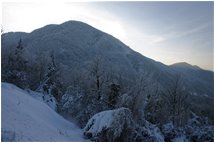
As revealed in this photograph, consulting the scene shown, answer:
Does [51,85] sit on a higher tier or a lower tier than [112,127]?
higher

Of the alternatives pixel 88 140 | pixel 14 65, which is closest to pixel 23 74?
pixel 14 65

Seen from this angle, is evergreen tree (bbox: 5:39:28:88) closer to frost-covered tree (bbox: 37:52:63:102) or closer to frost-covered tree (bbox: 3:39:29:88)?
frost-covered tree (bbox: 3:39:29:88)

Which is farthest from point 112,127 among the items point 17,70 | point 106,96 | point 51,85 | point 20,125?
point 51,85

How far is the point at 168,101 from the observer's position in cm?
4934

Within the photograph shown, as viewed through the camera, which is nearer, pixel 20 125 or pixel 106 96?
pixel 20 125

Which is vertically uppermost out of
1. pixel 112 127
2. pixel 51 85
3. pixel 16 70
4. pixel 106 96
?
pixel 16 70

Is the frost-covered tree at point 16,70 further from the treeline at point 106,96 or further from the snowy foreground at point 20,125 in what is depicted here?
the snowy foreground at point 20,125

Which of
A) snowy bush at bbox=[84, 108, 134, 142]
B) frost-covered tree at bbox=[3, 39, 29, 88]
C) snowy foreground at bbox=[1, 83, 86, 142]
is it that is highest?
frost-covered tree at bbox=[3, 39, 29, 88]

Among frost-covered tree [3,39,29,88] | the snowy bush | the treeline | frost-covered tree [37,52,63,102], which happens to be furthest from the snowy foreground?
frost-covered tree [37,52,63,102]

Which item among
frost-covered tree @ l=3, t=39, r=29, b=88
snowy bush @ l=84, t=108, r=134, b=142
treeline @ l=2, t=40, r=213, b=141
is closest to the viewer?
snowy bush @ l=84, t=108, r=134, b=142

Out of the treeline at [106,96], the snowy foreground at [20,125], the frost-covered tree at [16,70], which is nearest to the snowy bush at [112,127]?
the snowy foreground at [20,125]

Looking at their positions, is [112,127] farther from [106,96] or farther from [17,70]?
[17,70]

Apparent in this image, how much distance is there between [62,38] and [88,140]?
181209 mm

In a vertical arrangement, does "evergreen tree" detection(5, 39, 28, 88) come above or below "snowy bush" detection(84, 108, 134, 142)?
above
